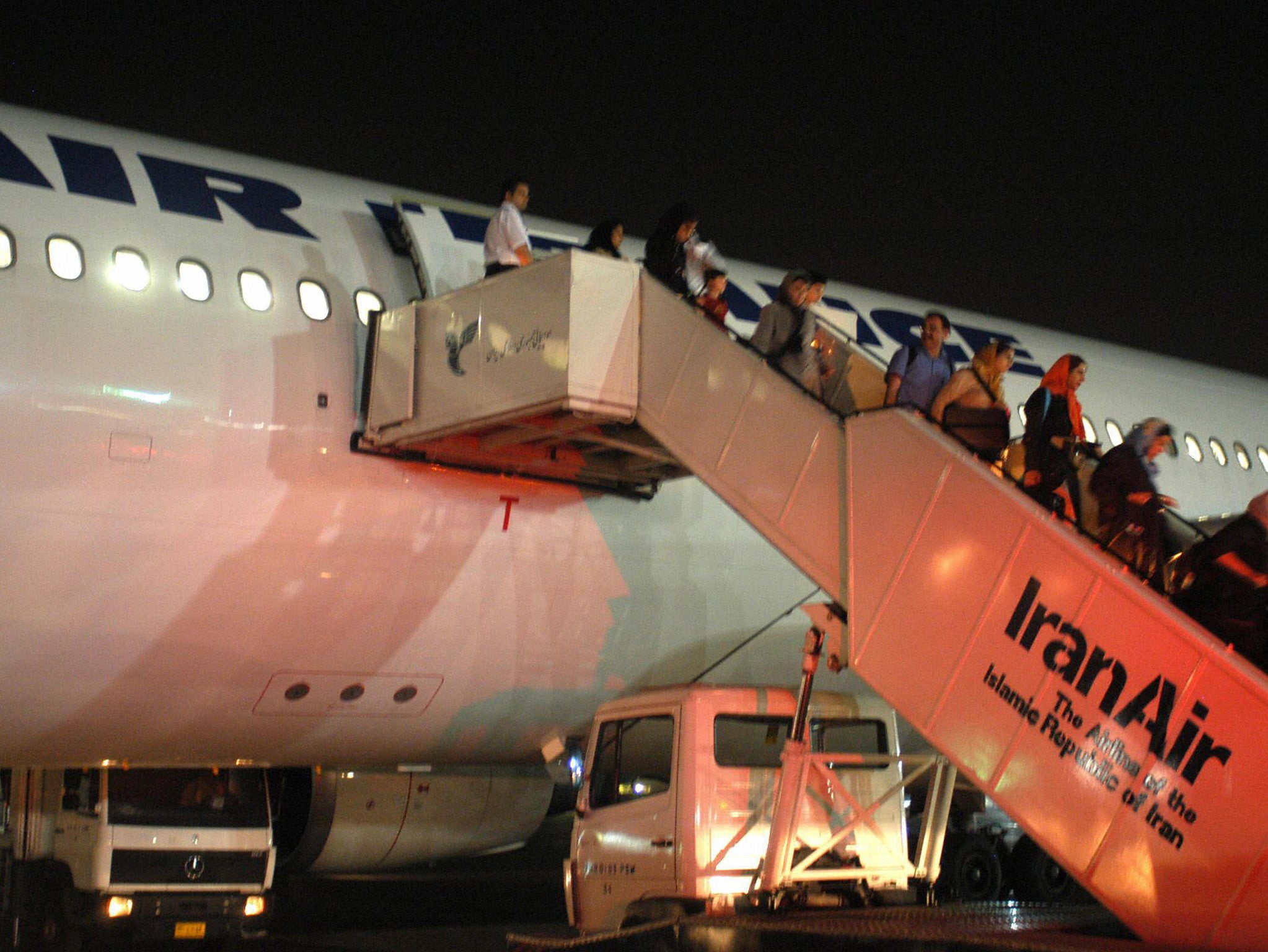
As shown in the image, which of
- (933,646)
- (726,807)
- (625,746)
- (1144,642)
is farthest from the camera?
(625,746)

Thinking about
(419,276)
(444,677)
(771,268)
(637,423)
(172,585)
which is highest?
(771,268)

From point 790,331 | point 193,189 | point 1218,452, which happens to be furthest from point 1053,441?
point 1218,452

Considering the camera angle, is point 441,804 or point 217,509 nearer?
point 217,509

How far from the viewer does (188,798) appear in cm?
1070

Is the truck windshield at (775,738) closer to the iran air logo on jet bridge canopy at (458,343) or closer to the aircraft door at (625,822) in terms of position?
the aircraft door at (625,822)

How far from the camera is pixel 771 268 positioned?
42.3 feet

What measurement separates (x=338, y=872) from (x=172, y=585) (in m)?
4.10

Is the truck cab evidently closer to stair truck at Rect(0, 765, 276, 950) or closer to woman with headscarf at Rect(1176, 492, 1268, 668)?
woman with headscarf at Rect(1176, 492, 1268, 668)

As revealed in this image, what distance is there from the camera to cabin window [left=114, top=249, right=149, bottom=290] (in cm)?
868

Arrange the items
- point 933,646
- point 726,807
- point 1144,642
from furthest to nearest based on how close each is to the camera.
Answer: point 726,807
point 933,646
point 1144,642

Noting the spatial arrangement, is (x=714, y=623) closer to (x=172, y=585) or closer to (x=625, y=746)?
(x=625, y=746)

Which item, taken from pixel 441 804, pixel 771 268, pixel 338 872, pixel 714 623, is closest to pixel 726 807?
pixel 714 623

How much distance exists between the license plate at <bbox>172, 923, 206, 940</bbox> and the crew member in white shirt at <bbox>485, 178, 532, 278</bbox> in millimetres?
5496

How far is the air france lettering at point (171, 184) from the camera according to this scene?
8.77 metres
